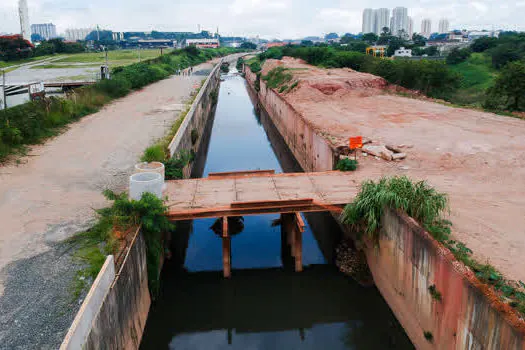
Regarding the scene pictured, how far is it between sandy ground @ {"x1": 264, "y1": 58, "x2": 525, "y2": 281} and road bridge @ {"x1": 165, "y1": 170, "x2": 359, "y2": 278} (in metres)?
1.41

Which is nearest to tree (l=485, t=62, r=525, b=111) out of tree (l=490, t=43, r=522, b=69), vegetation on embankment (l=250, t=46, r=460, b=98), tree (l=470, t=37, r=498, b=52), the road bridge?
vegetation on embankment (l=250, t=46, r=460, b=98)

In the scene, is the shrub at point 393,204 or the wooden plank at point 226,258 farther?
the wooden plank at point 226,258

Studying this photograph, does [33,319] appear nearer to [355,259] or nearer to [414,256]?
[414,256]

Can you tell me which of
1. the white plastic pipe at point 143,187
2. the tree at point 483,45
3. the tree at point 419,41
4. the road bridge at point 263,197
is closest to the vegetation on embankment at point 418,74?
the road bridge at point 263,197

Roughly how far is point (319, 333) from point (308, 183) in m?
4.19

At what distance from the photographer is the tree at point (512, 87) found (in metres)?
23.2

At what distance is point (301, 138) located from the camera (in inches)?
888

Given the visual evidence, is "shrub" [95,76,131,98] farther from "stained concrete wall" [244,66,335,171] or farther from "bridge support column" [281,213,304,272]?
"bridge support column" [281,213,304,272]

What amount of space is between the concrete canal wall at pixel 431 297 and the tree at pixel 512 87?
51.5ft

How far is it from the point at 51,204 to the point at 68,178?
2096 millimetres

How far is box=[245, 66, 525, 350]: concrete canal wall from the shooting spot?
6.39 metres

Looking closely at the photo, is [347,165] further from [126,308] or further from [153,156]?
[126,308]

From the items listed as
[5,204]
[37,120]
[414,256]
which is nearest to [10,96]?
[37,120]

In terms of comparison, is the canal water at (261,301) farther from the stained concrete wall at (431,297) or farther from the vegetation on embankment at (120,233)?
the vegetation on embankment at (120,233)
